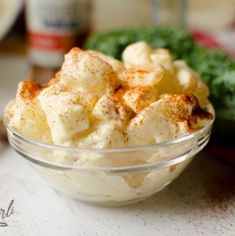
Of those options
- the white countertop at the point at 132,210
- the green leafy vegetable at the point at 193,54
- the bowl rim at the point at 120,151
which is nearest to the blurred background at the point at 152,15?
the green leafy vegetable at the point at 193,54

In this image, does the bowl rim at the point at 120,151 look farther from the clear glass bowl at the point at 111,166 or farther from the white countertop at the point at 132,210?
the white countertop at the point at 132,210

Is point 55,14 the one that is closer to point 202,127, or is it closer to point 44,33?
point 44,33

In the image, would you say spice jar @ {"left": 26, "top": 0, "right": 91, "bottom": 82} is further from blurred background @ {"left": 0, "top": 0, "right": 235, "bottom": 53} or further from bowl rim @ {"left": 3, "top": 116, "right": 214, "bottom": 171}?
bowl rim @ {"left": 3, "top": 116, "right": 214, "bottom": 171}

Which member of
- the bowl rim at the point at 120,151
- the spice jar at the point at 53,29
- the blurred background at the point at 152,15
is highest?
the bowl rim at the point at 120,151

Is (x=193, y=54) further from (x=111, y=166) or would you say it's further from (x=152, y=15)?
(x=152, y=15)

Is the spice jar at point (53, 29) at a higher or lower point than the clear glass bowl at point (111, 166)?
lower
